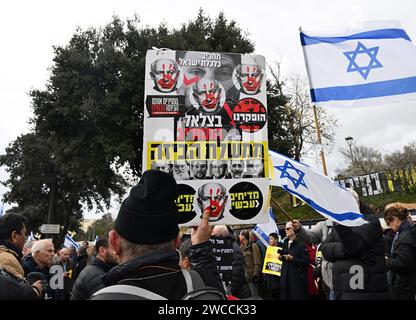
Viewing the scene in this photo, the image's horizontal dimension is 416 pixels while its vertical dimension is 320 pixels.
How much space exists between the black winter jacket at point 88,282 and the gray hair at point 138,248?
244cm

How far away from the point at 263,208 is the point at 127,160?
72.5 feet

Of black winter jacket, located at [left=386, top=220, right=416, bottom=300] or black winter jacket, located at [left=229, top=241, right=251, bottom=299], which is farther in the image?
black winter jacket, located at [left=229, top=241, right=251, bottom=299]

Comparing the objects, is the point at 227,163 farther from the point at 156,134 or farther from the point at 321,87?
the point at 321,87

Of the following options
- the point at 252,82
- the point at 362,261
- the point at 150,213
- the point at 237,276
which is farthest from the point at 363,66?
the point at 150,213

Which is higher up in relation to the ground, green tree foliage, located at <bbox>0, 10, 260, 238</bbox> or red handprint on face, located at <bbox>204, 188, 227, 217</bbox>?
green tree foliage, located at <bbox>0, 10, 260, 238</bbox>

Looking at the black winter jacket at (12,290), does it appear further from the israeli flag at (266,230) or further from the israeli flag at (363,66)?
the israeli flag at (266,230)

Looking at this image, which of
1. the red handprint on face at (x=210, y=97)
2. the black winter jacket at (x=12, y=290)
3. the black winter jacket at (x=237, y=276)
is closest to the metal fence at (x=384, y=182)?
the black winter jacket at (x=237, y=276)

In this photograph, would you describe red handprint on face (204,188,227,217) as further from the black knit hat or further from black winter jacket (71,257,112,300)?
the black knit hat

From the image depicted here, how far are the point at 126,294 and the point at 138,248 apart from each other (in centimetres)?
28

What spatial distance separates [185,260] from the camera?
3891mm

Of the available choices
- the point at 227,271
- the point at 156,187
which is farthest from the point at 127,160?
the point at 156,187

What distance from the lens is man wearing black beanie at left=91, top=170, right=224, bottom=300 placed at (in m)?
1.63

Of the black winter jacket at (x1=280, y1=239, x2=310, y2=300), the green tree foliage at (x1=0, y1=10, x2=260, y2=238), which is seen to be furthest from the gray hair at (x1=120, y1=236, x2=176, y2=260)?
the green tree foliage at (x1=0, y1=10, x2=260, y2=238)

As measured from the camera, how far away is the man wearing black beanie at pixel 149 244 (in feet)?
5.34
